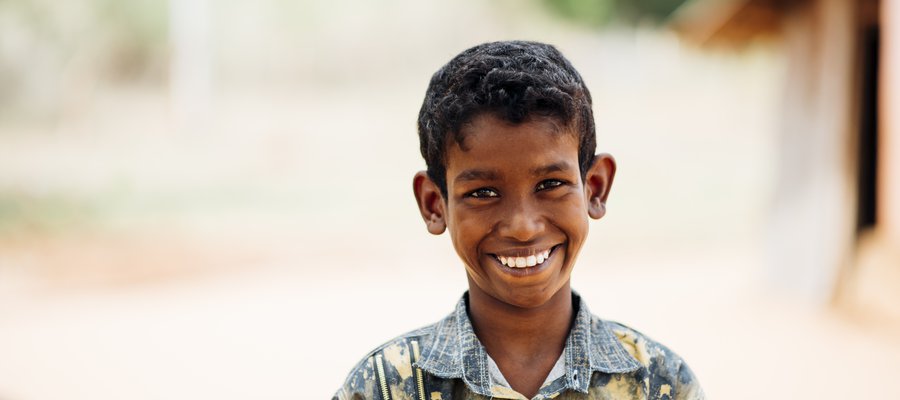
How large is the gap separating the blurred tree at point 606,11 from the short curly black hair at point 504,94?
1017 inches

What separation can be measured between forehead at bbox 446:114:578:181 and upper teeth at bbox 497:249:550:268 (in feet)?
0.56

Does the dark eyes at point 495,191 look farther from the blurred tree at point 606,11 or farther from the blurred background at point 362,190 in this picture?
the blurred tree at point 606,11

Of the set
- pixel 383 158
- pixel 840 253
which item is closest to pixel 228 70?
Result: pixel 383 158

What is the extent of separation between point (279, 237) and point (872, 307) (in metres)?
8.89

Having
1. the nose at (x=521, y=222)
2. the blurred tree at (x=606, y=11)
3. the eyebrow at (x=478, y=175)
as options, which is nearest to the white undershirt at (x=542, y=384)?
the nose at (x=521, y=222)

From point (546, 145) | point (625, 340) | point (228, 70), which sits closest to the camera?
point (546, 145)

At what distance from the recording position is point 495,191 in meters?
1.69

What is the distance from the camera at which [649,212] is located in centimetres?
1527

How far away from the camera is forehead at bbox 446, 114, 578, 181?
165cm

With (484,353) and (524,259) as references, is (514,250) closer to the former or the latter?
(524,259)

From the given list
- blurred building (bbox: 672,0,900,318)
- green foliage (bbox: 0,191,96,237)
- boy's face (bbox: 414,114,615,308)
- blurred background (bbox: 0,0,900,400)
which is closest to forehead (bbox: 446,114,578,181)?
boy's face (bbox: 414,114,615,308)

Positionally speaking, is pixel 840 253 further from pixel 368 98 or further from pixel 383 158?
pixel 368 98

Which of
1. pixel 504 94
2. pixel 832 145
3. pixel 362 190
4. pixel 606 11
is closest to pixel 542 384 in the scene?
pixel 504 94

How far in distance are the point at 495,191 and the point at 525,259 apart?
14 cm
